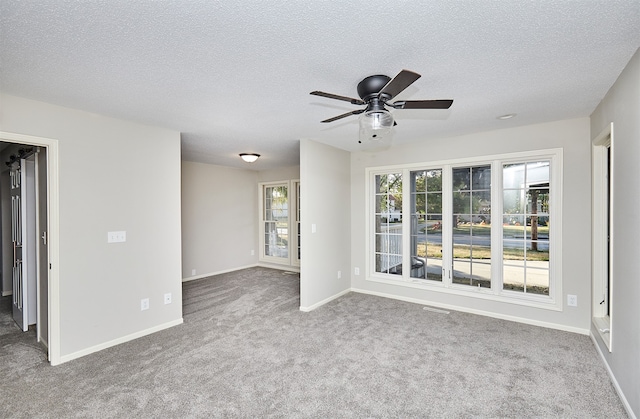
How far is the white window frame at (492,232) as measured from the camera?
3.56 metres

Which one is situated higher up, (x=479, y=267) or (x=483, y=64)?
(x=483, y=64)

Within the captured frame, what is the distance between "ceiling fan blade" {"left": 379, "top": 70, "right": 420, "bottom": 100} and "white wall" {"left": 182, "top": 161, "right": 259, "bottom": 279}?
5.19 m

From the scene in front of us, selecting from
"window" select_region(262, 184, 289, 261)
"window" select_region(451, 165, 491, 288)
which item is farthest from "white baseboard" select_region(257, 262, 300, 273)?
"window" select_region(451, 165, 491, 288)

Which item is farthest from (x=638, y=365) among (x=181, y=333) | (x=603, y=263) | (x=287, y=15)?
(x=181, y=333)

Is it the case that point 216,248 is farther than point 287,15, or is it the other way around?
point 216,248

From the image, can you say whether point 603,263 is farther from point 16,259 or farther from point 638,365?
point 16,259

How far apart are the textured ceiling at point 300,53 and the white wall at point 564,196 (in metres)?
0.46

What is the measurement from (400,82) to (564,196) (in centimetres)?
304

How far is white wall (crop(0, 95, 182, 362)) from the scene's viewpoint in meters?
2.84

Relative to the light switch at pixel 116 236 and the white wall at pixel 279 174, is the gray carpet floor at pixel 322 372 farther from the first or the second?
the white wall at pixel 279 174

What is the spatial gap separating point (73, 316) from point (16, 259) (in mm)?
1889

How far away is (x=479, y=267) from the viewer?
4148 mm

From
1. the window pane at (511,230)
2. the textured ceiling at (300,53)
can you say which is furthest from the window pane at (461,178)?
the textured ceiling at (300,53)

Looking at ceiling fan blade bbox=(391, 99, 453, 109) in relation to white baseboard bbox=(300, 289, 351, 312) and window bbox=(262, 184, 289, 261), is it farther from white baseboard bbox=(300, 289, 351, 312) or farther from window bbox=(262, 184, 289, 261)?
window bbox=(262, 184, 289, 261)
